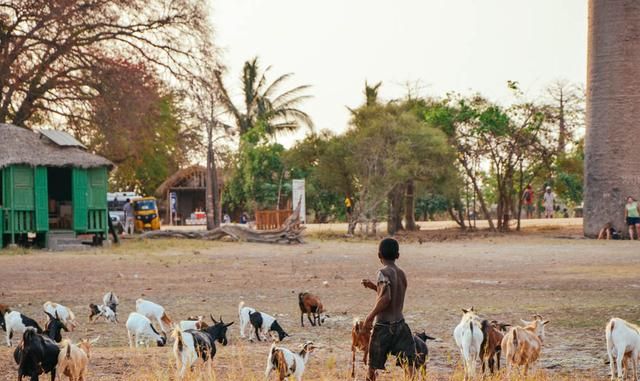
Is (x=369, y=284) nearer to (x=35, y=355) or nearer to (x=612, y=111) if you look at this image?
(x=35, y=355)

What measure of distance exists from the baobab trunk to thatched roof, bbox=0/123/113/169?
16.7 meters

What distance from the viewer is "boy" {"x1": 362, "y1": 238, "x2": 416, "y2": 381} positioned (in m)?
8.02

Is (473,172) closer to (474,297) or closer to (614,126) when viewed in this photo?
(614,126)

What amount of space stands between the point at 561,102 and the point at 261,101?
2476 centimetres

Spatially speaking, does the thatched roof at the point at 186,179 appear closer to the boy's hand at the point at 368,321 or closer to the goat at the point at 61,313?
the goat at the point at 61,313

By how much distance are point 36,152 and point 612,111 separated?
1922 centimetres

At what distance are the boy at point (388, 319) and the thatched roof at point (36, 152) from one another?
2513cm

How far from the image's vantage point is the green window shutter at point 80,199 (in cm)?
3312

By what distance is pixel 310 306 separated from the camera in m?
12.9

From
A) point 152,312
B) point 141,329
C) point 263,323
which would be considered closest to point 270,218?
point 152,312

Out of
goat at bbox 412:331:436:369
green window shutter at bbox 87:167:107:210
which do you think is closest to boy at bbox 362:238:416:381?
goat at bbox 412:331:436:369

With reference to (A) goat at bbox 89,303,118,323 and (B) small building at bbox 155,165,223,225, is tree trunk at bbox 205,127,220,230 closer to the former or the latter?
(B) small building at bbox 155,165,223,225

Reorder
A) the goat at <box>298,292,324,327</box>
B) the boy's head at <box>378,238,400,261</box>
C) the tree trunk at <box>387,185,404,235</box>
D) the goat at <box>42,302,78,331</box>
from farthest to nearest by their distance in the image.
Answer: the tree trunk at <box>387,185,404,235</box>, the goat at <box>298,292,324,327</box>, the goat at <box>42,302,78,331</box>, the boy's head at <box>378,238,400,261</box>

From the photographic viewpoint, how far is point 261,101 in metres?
62.7
